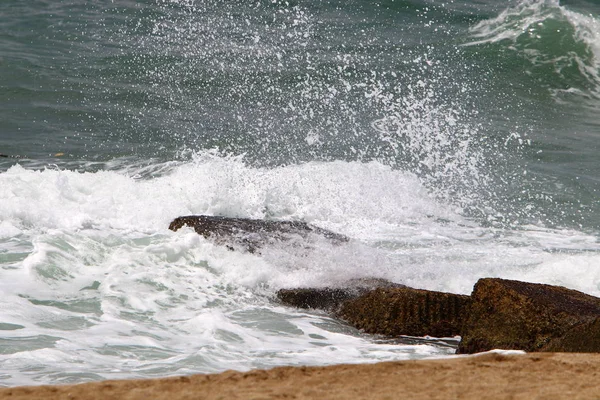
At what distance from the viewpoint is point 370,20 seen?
65.5ft

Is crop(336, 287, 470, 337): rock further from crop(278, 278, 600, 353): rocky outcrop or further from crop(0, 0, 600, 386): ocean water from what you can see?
crop(0, 0, 600, 386): ocean water

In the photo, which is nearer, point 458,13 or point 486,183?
point 486,183

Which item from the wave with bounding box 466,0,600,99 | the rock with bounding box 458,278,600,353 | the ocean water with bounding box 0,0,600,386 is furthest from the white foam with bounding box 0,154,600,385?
the wave with bounding box 466,0,600,99

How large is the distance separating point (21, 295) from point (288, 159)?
6.11 m

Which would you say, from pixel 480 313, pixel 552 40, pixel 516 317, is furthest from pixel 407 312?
pixel 552 40

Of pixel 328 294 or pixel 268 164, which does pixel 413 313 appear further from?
pixel 268 164

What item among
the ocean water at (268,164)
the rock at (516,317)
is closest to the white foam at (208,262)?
the ocean water at (268,164)

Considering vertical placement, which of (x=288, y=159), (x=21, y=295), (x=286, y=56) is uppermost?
(x=286, y=56)

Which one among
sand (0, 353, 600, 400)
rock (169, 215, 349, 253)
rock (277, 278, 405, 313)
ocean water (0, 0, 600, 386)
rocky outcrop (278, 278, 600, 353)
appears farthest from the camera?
rock (169, 215, 349, 253)

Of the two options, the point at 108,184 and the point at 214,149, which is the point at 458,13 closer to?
the point at 214,149

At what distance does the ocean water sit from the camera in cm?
673

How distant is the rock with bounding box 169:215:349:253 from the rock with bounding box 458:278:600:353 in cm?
230

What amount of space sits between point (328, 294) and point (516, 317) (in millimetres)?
1669

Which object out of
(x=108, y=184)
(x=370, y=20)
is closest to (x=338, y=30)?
(x=370, y=20)
